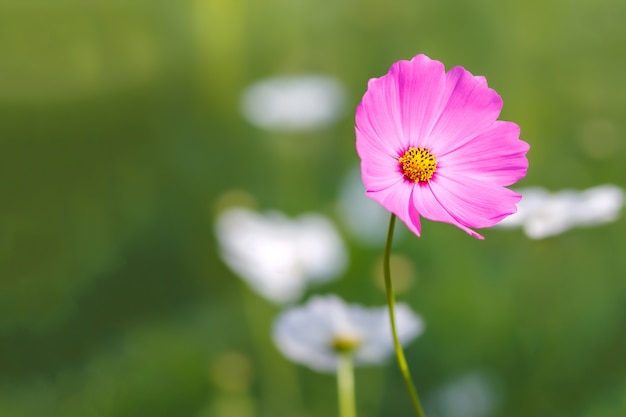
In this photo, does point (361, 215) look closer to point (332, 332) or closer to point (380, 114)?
point (332, 332)

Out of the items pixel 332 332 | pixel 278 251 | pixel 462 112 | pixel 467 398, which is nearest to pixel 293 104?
pixel 278 251

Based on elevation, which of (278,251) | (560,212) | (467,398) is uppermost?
(560,212)

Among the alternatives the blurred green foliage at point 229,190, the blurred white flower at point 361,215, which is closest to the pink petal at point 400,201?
the blurred green foliage at point 229,190

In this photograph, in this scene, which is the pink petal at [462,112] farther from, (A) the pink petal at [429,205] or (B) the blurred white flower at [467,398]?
(B) the blurred white flower at [467,398]

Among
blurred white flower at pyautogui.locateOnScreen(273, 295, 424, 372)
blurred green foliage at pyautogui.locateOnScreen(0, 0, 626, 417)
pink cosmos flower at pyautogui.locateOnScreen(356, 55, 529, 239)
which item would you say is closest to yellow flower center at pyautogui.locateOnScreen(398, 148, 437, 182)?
pink cosmos flower at pyautogui.locateOnScreen(356, 55, 529, 239)

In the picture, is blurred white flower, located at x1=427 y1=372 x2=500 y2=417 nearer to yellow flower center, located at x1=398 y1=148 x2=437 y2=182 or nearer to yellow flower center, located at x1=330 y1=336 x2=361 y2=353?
yellow flower center, located at x1=330 y1=336 x2=361 y2=353

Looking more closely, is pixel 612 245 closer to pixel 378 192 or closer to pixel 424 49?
pixel 424 49
